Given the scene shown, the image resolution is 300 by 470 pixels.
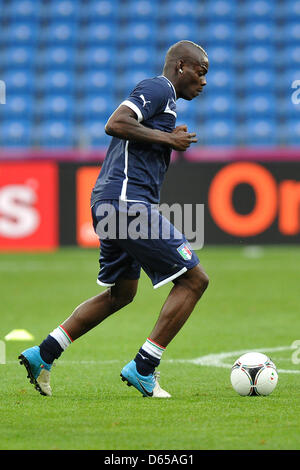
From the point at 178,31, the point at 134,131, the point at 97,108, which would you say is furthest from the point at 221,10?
the point at 134,131

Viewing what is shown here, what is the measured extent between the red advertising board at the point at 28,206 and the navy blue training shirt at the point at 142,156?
34.7 ft

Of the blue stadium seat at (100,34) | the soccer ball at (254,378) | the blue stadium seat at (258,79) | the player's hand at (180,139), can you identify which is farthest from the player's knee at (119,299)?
the blue stadium seat at (100,34)

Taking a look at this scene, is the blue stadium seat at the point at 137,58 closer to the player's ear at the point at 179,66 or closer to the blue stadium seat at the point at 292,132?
the blue stadium seat at the point at 292,132

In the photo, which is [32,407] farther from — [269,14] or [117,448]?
[269,14]

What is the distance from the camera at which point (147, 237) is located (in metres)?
5.14

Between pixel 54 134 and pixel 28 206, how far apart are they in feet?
7.45

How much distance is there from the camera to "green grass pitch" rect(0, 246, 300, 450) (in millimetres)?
4078

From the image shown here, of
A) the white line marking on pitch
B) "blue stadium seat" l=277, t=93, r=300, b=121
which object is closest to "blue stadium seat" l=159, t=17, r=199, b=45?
"blue stadium seat" l=277, t=93, r=300, b=121

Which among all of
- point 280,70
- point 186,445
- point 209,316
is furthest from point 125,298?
point 280,70

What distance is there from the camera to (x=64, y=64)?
818 inches

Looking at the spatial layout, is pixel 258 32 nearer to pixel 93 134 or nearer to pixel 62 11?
pixel 62 11

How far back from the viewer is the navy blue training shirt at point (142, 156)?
5.18 meters

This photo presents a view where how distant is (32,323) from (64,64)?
13.0 metres

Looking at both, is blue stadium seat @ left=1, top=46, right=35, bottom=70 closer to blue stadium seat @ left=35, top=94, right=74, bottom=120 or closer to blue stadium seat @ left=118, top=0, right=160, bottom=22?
blue stadium seat @ left=35, top=94, right=74, bottom=120
